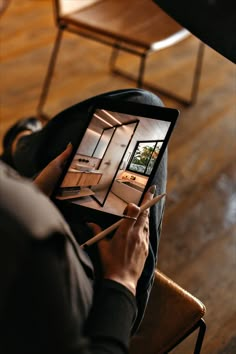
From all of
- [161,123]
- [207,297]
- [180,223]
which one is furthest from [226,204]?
[161,123]

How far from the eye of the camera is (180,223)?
5.97ft


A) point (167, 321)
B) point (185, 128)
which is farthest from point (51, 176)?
point (185, 128)

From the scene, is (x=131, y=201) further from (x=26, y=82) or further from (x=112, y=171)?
(x=26, y=82)

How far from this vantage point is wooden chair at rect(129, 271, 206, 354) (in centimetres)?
103

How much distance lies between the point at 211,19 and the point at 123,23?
1.13m

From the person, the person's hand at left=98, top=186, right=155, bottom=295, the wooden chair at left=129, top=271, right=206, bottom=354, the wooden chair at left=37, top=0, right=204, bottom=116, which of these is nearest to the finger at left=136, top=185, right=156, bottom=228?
the person's hand at left=98, top=186, right=155, bottom=295

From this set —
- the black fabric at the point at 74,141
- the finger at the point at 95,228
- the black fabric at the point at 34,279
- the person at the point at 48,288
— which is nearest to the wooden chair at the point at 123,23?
the black fabric at the point at 74,141

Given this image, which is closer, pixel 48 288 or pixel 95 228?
pixel 48 288

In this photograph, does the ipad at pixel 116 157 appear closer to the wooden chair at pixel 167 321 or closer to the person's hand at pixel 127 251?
the person's hand at pixel 127 251

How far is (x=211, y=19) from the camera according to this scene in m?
0.85

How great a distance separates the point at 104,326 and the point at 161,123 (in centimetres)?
38

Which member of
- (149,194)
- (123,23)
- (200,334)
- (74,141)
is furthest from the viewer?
(123,23)

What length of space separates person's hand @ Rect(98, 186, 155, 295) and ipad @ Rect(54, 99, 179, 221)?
4cm

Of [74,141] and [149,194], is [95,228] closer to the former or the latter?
[149,194]
